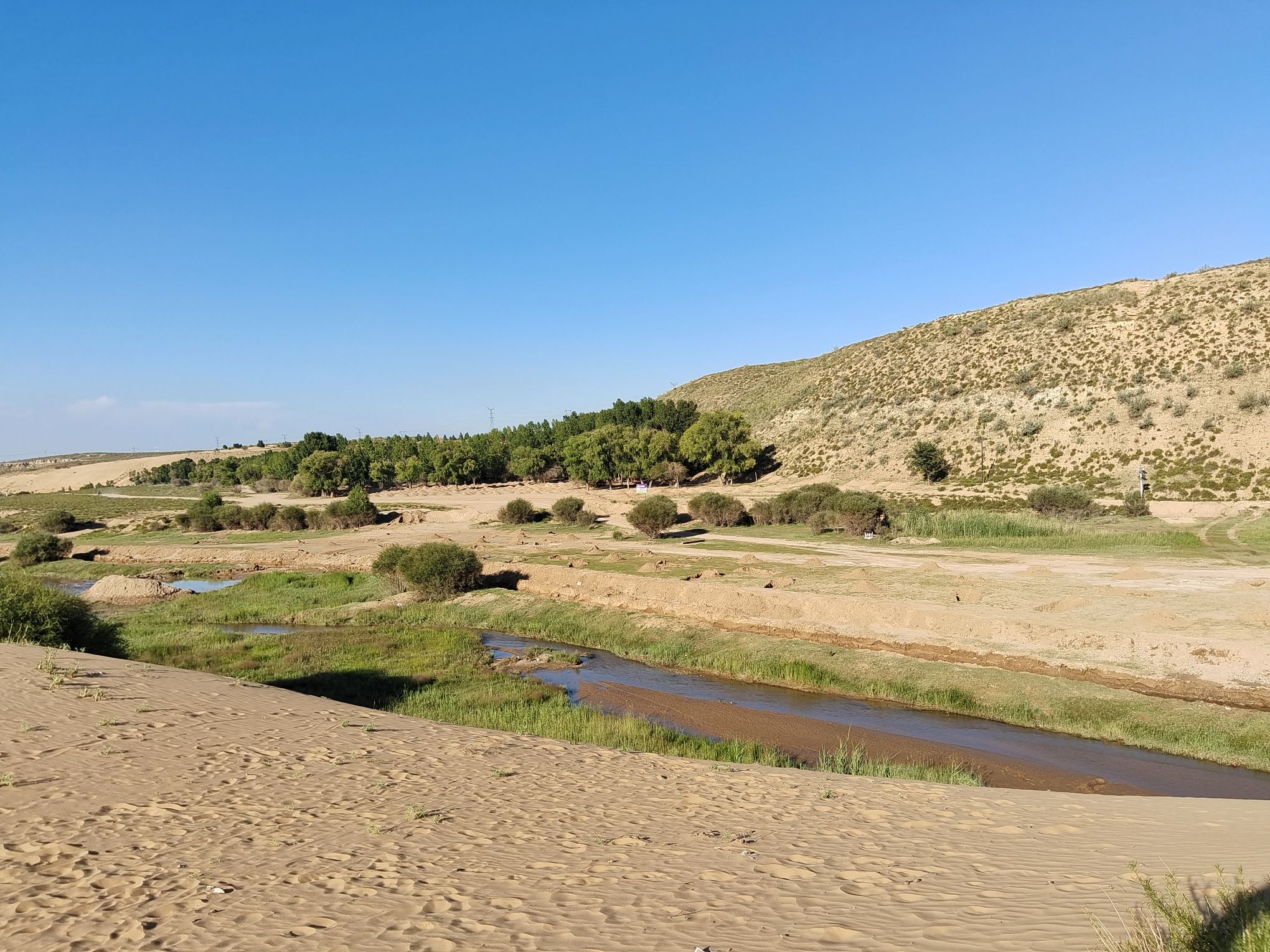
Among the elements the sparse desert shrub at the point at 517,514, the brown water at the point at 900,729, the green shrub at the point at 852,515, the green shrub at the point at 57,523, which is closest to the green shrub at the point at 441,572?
the brown water at the point at 900,729

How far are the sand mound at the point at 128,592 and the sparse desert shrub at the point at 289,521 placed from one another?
24030 millimetres

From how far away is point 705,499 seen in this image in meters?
54.5

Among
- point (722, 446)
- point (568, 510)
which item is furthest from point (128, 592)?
point (722, 446)

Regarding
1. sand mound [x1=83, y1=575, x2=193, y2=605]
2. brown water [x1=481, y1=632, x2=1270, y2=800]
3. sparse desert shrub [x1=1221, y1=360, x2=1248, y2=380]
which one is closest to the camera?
brown water [x1=481, y1=632, x2=1270, y2=800]

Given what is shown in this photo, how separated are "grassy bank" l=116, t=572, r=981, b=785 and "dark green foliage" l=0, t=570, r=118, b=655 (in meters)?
1.32

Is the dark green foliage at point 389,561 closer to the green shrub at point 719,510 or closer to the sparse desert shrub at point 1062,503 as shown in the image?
the green shrub at point 719,510

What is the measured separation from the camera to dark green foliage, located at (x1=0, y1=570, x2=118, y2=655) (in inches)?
821

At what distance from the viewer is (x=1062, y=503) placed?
A: 1809 inches

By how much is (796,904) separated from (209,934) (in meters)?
4.82

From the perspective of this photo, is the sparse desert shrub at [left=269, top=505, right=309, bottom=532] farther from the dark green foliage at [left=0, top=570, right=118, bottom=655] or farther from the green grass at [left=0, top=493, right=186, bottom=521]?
the dark green foliage at [left=0, top=570, right=118, bottom=655]

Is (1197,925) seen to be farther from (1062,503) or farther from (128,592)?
(1062,503)

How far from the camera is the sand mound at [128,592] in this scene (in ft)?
120

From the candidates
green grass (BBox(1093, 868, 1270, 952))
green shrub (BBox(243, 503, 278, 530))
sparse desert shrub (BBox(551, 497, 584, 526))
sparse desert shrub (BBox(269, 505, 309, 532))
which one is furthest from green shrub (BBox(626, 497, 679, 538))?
green grass (BBox(1093, 868, 1270, 952))

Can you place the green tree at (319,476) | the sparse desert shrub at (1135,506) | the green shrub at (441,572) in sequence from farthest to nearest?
the green tree at (319,476) < the sparse desert shrub at (1135,506) < the green shrub at (441,572)
